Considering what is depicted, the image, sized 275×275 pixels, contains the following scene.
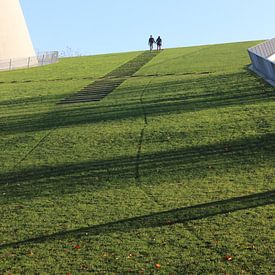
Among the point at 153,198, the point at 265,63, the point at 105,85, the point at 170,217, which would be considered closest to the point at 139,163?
the point at 153,198

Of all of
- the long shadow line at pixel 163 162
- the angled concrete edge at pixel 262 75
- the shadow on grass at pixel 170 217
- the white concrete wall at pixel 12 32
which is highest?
the white concrete wall at pixel 12 32

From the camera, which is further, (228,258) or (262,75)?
(262,75)

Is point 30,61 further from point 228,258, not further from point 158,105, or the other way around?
point 228,258

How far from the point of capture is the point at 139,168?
1220 centimetres

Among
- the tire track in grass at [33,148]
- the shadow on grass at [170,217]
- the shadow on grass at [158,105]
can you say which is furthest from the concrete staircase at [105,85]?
the shadow on grass at [170,217]

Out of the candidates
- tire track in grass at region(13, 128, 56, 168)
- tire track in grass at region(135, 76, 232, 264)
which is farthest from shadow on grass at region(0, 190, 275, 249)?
tire track in grass at region(13, 128, 56, 168)

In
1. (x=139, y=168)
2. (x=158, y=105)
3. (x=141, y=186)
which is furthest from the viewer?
(x=158, y=105)

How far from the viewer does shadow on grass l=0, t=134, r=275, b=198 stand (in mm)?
11477

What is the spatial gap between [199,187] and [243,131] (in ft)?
15.4

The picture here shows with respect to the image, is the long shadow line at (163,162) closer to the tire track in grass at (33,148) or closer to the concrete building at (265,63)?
the tire track in grass at (33,148)

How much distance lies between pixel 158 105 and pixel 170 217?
37.9ft

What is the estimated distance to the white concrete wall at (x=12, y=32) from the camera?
4744 centimetres

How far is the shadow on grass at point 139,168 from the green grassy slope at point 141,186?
2 centimetres

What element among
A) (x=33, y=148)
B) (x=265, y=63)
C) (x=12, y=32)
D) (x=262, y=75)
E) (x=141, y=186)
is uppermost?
(x=12, y=32)
